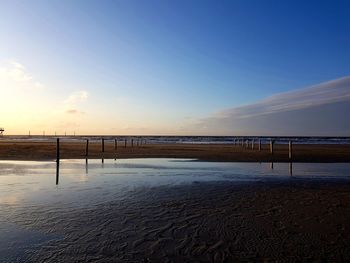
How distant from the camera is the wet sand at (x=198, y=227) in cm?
631

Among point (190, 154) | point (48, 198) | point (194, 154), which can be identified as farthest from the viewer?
point (190, 154)

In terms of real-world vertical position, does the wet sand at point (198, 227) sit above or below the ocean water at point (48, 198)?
below

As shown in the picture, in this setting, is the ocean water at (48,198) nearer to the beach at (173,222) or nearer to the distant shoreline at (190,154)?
the beach at (173,222)

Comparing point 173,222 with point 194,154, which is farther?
point 194,154

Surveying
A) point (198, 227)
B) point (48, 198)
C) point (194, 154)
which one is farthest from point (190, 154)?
point (198, 227)

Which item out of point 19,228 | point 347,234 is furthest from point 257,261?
point 19,228

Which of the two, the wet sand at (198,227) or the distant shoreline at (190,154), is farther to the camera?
the distant shoreline at (190,154)

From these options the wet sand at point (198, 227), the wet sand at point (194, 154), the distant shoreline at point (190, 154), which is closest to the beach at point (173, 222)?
the wet sand at point (198, 227)

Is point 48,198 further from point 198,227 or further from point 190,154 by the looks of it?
point 190,154

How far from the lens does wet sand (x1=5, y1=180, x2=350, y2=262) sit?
6309 millimetres

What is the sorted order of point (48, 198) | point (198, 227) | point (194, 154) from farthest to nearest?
point (194, 154) → point (48, 198) → point (198, 227)

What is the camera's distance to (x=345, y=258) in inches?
241

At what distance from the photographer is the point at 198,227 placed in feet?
27.0

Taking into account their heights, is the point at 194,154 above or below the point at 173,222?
above
